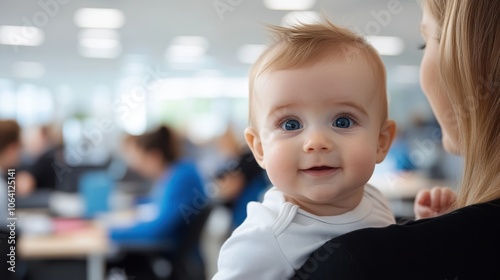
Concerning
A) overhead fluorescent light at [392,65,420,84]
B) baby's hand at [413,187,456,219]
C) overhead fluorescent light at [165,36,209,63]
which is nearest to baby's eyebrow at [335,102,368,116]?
baby's hand at [413,187,456,219]

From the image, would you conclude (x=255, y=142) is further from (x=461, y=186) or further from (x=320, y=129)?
(x=461, y=186)

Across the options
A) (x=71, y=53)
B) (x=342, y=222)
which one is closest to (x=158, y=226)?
(x=342, y=222)

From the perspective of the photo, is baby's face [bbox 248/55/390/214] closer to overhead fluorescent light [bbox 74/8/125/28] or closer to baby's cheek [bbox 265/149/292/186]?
baby's cheek [bbox 265/149/292/186]

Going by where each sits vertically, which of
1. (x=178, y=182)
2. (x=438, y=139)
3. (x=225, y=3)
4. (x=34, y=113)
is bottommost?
(x=34, y=113)

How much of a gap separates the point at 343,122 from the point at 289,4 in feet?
23.7

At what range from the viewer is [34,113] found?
1445 cm

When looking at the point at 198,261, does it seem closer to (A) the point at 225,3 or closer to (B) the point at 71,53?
(A) the point at 225,3

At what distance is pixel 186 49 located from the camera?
1137 centimetres

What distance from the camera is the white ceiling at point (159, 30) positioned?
7891mm

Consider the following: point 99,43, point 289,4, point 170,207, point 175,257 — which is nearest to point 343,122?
point 170,207

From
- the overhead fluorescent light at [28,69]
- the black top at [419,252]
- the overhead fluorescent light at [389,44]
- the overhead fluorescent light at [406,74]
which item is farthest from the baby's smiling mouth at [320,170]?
the overhead fluorescent light at [406,74]

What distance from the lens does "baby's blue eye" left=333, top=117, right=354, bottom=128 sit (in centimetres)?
88

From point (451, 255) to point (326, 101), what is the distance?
10.8 inches

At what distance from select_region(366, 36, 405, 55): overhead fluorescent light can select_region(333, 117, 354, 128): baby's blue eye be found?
32.1ft
